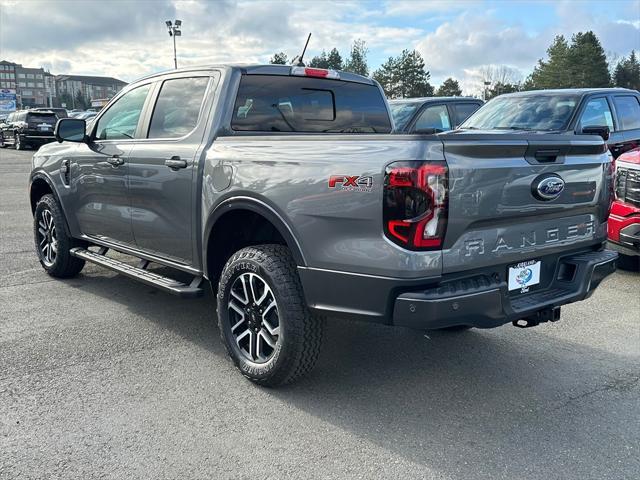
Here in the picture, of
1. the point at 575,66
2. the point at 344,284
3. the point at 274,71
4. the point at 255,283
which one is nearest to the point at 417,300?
the point at 344,284

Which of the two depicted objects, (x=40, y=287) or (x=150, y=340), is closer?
(x=150, y=340)

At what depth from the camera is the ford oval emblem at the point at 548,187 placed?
3.23 metres

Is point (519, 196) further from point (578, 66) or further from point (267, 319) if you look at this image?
point (578, 66)

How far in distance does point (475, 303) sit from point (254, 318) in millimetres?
1367

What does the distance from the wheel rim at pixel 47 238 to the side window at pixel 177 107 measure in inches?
78.0

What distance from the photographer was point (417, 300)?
284 cm

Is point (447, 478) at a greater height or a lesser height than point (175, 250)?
lesser

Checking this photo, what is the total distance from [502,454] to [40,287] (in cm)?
450

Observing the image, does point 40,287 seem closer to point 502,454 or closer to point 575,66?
point 502,454

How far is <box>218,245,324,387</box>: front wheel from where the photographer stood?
333 centimetres

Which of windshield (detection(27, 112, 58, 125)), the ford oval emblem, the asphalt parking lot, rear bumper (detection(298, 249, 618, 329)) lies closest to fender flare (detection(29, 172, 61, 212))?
the asphalt parking lot

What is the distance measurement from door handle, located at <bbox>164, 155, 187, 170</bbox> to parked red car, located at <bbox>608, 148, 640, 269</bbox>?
164 inches

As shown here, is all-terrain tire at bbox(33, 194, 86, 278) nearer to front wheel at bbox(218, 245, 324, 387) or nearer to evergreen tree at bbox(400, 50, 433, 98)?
front wheel at bbox(218, 245, 324, 387)

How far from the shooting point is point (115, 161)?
4.71 m
